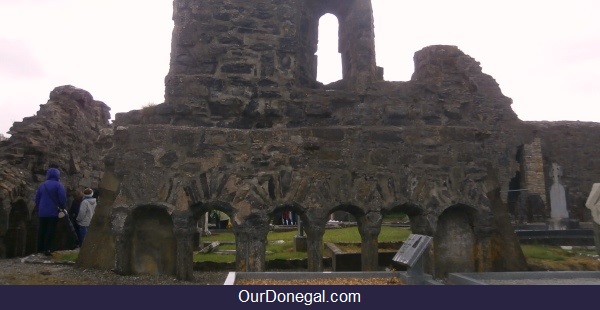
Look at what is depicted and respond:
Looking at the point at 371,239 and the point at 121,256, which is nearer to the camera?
the point at 121,256

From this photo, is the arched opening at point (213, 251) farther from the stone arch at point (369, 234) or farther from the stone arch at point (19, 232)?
the stone arch at point (19, 232)

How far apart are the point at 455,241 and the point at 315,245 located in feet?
6.25

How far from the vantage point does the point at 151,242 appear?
645 centimetres

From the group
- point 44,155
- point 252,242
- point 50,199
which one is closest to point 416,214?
point 252,242

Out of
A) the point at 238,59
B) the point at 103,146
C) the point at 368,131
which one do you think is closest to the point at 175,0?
the point at 238,59

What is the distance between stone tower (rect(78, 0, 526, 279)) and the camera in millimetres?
6316

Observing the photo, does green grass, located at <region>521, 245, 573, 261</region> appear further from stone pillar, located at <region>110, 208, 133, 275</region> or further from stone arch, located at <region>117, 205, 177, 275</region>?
stone pillar, located at <region>110, 208, 133, 275</region>

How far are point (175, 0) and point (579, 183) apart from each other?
70.1ft

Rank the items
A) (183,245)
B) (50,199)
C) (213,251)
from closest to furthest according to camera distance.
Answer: (183,245) → (50,199) → (213,251)

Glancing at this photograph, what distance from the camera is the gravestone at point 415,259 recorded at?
15.4ft

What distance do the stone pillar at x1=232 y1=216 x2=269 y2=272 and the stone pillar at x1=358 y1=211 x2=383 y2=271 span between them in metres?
1.24

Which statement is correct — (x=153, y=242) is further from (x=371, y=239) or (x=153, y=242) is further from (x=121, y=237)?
(x=371, y=239)

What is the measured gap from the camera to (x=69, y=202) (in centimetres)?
1202

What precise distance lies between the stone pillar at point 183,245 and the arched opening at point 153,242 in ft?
0.82
